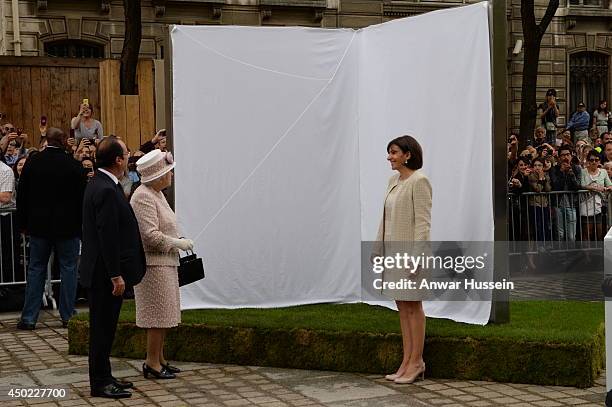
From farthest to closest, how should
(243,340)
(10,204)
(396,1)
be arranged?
(396,1), (10,204), (243,340)

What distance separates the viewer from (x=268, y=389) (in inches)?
299

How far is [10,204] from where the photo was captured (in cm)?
1185

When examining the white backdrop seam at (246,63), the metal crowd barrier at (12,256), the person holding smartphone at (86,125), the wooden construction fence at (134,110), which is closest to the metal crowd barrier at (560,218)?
the white backdrop seam at (246,63)

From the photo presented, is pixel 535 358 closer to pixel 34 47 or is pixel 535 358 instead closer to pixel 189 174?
pixel 189 174

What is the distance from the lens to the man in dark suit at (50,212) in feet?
33.4

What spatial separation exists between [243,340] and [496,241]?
85.9 inches

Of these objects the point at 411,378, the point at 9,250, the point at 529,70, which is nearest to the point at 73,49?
the point at 529,70

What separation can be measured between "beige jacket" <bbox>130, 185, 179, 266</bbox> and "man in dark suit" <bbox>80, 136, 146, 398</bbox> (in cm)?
19

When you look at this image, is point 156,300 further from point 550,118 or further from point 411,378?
point 550,118

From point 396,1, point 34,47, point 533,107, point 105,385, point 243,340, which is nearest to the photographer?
point 105,385

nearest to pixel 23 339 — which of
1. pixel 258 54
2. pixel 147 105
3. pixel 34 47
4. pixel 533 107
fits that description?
pixel 258 54

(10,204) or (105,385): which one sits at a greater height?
(10,204)

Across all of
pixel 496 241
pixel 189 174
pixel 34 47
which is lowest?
pixel 496 241

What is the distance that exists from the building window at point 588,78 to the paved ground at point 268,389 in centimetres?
2524
